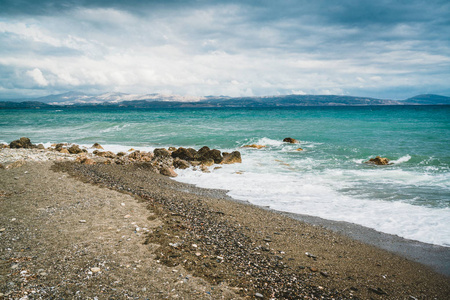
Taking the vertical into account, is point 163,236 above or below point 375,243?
above

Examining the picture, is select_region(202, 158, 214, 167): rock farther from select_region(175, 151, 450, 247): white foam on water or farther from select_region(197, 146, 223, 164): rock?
select_region(175, 151, 450, 247): white foam on water

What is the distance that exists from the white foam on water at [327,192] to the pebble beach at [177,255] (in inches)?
64.3

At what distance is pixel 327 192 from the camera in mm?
11453

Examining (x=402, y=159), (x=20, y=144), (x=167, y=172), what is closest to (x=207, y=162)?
(x=167, y=172)

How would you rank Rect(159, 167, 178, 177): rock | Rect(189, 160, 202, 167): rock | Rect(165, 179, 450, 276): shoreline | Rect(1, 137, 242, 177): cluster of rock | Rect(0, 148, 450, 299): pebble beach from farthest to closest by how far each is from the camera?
Rect(189, 160, 202, 167): rock < Rect(1, 137, 242, 177): cluster of rock < Rect(159, 167, 178, 177): rock < Rect(165, 179, 450, 276): shoreline < Rect(0, 148, 450, 299): pebble beach

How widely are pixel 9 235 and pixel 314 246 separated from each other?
24.5 ft

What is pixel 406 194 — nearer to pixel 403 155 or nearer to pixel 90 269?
pixel 403 155

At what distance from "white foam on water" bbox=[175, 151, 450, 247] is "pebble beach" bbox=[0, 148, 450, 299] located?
163 cm

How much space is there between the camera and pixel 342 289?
4875 millimetres

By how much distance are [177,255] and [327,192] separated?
8.21 m

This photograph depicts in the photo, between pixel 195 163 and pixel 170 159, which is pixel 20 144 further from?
pixel 195 163

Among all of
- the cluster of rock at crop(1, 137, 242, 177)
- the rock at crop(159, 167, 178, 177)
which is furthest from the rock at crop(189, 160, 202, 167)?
the rock at crop(159, 167, 178, 177)

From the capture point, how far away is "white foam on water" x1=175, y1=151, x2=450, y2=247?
324 inches

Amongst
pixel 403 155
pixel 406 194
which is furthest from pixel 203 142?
pixel 406 194
